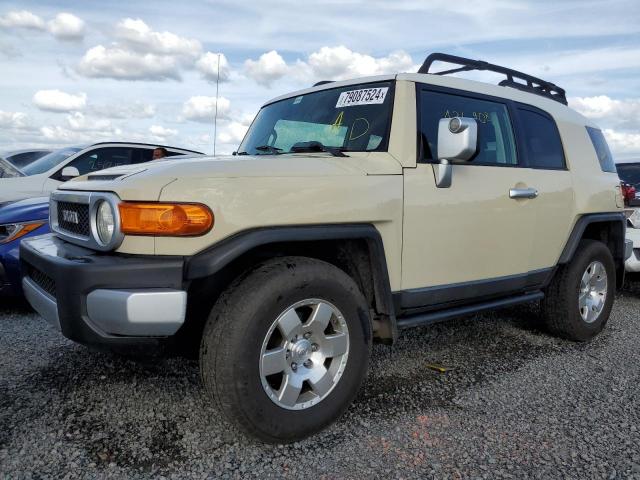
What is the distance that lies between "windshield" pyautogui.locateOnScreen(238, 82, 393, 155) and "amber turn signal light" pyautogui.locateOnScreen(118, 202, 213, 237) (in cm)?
106

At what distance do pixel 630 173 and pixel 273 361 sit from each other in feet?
24.0

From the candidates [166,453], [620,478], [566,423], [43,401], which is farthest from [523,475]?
[43,401]

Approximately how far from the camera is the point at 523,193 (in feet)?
11.8

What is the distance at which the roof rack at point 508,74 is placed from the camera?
12.2 ft

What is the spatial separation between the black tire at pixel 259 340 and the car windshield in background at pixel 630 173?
672 cm

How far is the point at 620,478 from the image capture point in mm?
2357

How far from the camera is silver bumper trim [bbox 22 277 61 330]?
243 centimetres

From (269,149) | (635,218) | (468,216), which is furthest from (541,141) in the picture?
(635,218)

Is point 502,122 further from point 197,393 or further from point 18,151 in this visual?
point 18,151

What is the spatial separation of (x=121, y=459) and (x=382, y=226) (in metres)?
1.65

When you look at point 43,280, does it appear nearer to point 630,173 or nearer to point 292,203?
point 292,203

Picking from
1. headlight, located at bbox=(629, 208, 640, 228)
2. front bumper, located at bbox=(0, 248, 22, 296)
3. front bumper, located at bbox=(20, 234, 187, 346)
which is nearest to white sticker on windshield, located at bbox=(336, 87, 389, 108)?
front bumper, located at bbox=(20, 234, 187, 346)

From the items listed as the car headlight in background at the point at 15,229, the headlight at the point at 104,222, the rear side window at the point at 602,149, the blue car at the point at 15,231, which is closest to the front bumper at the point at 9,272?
the blue car at the point at 15,231

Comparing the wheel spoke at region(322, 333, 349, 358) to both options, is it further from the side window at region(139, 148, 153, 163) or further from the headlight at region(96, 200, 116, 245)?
the side window at region(139, 148, 153, 163)
